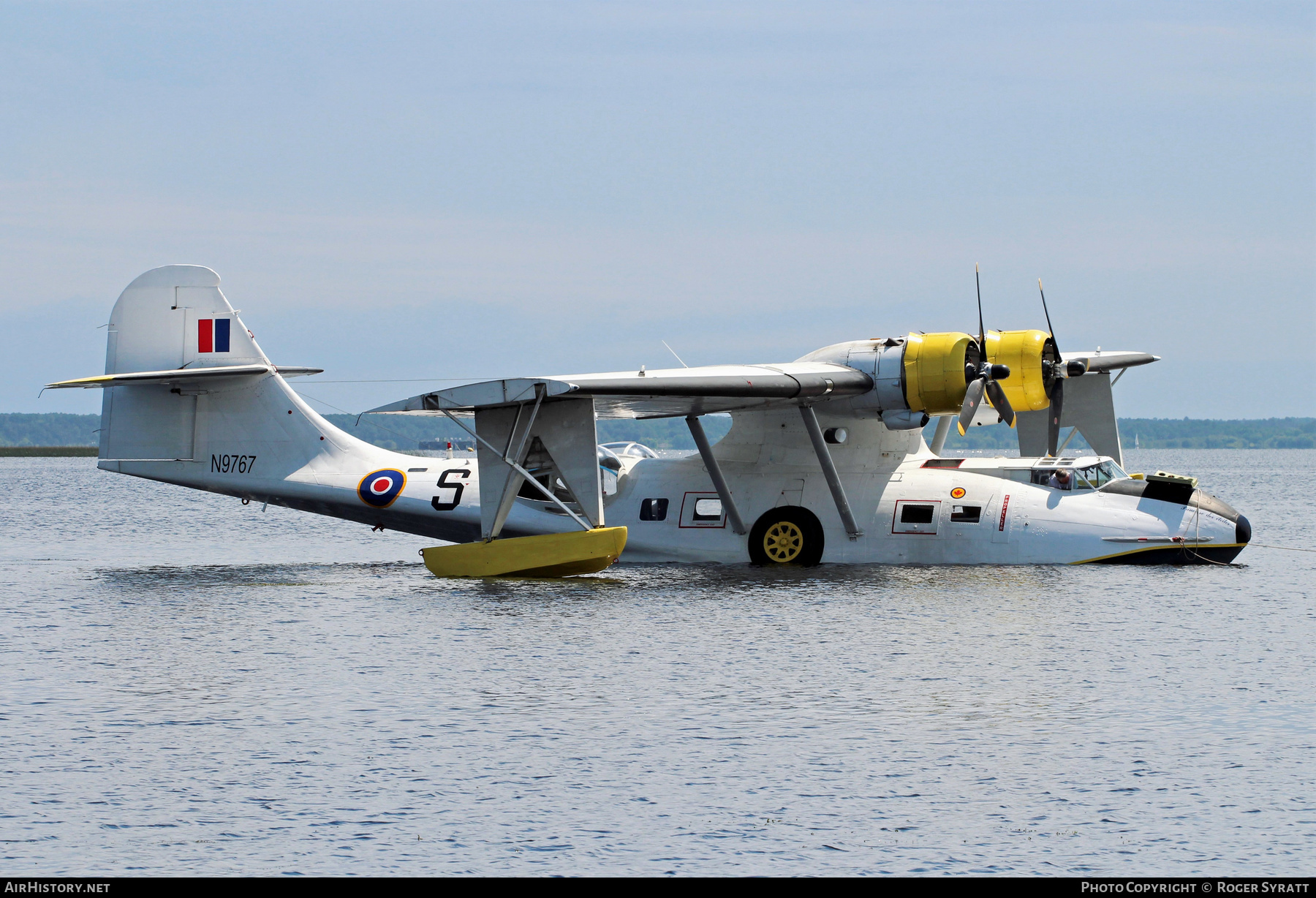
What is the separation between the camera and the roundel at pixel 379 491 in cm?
2773

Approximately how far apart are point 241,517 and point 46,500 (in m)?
18.9

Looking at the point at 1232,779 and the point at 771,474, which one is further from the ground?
the point at 771,474

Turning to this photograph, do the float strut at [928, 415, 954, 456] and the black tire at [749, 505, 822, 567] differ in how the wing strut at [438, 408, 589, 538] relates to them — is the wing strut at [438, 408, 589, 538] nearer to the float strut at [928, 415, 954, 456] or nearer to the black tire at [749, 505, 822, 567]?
the black tire at [749, 505, 822, 567]

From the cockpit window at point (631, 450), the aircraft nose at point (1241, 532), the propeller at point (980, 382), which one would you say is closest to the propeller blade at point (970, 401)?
the propeller at point (980, 382)

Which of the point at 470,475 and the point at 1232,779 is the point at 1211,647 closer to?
the point at 1232,779

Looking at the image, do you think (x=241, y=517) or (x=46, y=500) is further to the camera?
(x=46, y=500)

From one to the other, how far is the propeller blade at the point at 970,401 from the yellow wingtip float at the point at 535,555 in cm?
697

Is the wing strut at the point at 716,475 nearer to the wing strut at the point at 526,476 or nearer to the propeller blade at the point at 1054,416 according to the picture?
the wing strut at the point at 526,476

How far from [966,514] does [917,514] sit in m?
0.93

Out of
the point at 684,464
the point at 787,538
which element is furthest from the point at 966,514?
the point at 684,464

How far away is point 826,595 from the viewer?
73.5 ft

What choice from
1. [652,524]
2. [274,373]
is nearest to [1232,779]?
[652,524]

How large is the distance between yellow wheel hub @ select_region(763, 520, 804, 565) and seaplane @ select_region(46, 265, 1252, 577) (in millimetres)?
41
